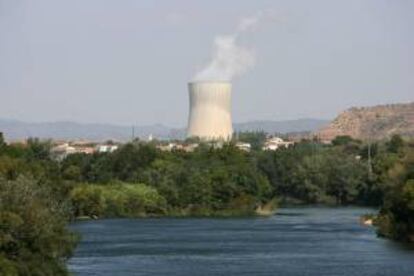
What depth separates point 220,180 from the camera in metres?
77.5

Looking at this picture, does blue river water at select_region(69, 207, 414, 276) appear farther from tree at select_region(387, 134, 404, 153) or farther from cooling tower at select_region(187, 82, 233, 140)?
tree at select_region(387, 134, 404, 153)

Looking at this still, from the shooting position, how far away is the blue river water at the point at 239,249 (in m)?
38.8

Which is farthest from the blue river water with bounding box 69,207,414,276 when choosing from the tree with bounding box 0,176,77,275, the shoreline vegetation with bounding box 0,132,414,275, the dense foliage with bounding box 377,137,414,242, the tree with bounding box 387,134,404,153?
the tree with bounding box 387,134,404,153

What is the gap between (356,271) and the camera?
37906mm

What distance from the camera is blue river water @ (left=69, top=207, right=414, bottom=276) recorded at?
3884 centimetres

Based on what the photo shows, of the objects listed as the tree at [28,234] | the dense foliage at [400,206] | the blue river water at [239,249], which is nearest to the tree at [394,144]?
the blue river water at [239,249]

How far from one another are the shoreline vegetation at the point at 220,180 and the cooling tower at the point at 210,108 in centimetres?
159

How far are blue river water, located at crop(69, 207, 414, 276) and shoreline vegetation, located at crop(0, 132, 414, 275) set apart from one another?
7.46 ft

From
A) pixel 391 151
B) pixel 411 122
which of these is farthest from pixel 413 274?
pixel 411 122

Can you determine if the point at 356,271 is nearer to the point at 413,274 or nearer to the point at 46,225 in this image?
the point at 413,274

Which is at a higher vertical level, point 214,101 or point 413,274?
point 214,101

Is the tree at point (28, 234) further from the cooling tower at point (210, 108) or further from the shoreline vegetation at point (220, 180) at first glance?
the cooling tower at point (210, 108)

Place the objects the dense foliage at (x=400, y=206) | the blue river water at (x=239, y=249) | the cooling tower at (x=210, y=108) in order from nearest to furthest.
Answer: the blue river water at (x=239, y=249) → the dense foliage at (x=400, y=206) → the cooling tower at (x=210, y=108)

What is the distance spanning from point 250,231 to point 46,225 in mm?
28605
